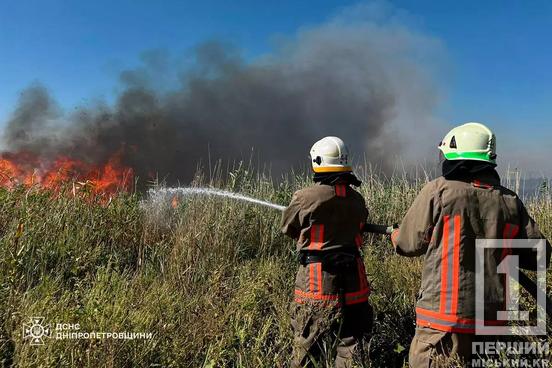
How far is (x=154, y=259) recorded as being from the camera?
488 centimetres

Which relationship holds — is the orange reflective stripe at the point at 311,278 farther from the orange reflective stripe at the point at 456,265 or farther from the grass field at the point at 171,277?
the orange reflective stripe at the point at 456,265

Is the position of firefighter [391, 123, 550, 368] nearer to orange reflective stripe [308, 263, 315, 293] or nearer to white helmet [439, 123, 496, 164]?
white helmet [439, 123, 496, 164]

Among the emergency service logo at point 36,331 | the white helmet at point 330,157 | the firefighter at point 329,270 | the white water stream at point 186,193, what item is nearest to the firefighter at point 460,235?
the firefighter at point 329,270

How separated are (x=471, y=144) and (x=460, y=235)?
59cm

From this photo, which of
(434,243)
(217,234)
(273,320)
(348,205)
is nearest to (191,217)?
(217,234)

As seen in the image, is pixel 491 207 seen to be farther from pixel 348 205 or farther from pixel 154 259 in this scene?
pixel 154 259

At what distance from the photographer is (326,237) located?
3.22 meters

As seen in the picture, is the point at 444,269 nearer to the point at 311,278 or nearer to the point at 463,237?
the point at 463,237

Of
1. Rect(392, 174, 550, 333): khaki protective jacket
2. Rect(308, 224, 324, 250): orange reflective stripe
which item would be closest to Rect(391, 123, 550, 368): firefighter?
Rect(392, 174, 550, 333): khaki protective jacket

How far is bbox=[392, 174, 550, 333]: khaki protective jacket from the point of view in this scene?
2.38 meters

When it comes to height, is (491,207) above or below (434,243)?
above

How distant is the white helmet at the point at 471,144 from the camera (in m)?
2.48

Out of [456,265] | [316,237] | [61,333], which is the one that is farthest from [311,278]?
[61,333]

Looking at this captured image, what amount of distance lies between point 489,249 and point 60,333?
2824 mm
